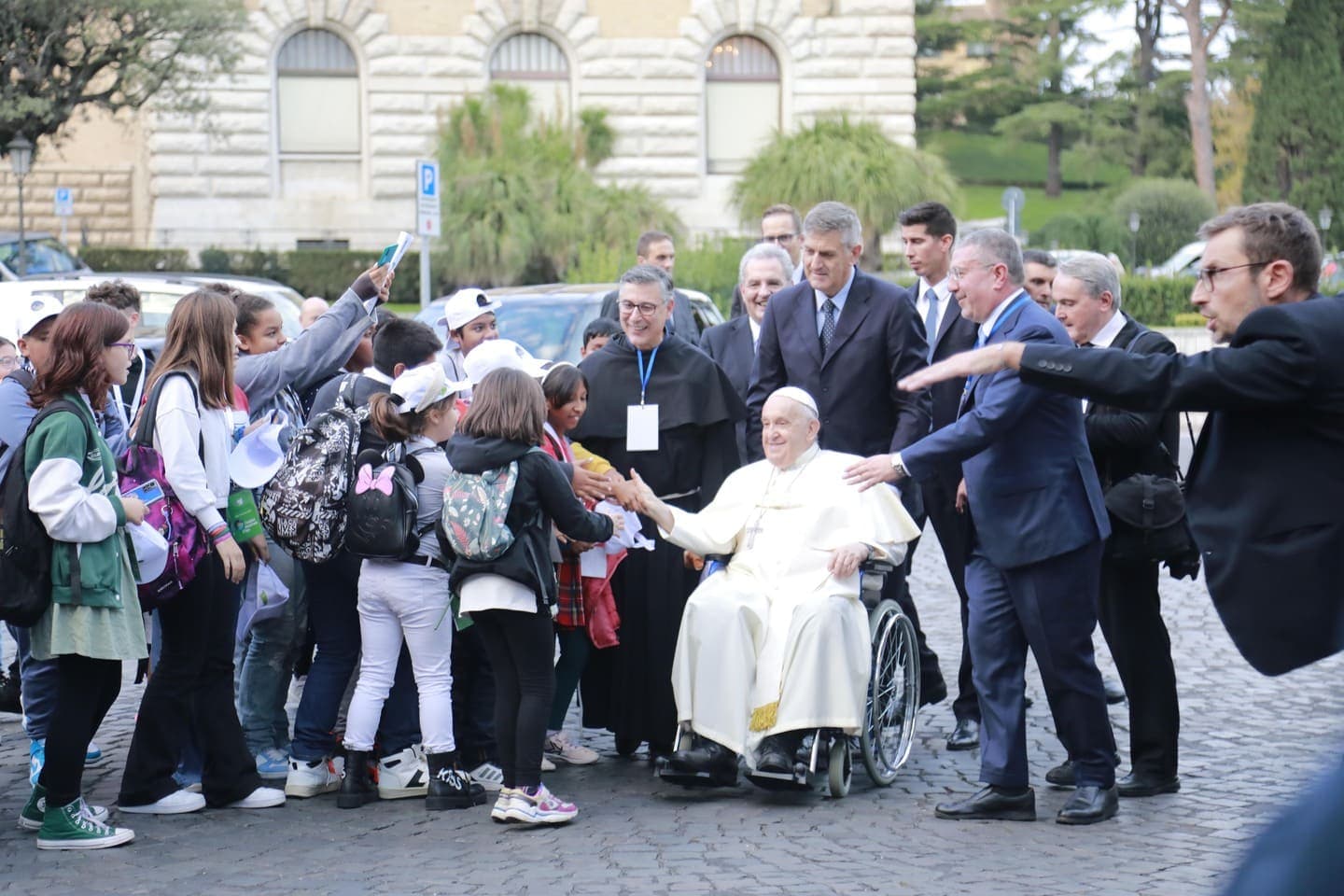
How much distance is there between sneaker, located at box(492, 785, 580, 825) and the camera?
6.33 meters

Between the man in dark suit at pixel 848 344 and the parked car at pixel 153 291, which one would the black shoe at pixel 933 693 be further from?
the parked car at pixel 153 291

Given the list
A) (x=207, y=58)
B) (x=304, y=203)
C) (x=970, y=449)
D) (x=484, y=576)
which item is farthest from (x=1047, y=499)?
(x=304, y=203)

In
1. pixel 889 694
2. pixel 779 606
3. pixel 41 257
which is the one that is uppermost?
pixel 41 257

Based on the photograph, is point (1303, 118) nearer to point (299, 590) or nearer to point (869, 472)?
point (869, 472)

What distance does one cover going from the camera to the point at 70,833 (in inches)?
238

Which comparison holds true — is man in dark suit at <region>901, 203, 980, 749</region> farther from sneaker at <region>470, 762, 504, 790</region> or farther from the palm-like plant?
the palm-like plant

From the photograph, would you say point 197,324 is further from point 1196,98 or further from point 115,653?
point 1196,98

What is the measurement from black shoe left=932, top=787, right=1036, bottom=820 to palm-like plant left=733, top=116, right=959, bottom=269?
24.7 metres

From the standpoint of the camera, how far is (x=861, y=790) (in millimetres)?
6961

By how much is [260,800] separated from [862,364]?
10.3ft

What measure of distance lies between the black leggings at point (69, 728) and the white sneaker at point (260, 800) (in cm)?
75

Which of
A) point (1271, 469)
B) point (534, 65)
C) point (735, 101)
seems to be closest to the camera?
point (1271, 469)

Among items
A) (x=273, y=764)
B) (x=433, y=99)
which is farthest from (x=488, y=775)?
(x=433, y=99)

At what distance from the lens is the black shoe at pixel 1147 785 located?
6.74 metres
